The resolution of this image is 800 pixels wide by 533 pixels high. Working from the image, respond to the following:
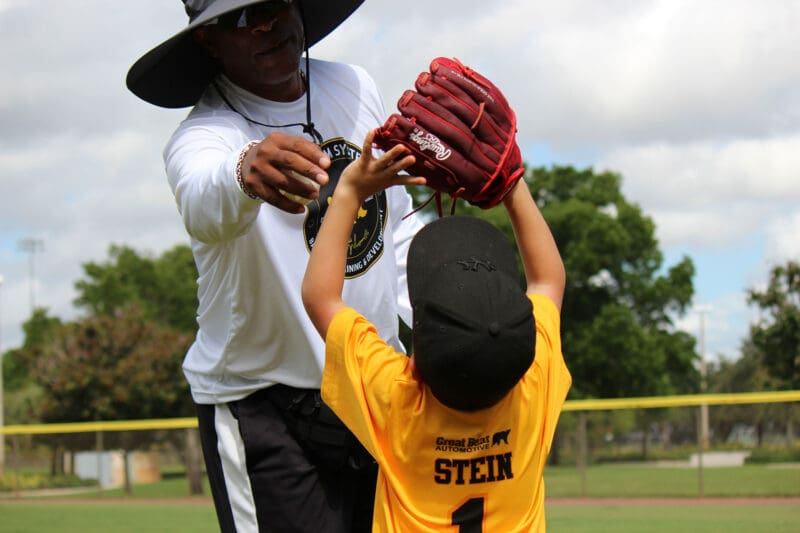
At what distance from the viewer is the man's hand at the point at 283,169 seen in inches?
94.8

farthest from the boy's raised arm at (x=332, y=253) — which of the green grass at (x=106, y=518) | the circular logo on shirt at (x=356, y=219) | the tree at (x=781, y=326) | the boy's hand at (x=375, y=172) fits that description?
the tree at (x=781, y=326)

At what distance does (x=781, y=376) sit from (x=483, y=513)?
112 ft

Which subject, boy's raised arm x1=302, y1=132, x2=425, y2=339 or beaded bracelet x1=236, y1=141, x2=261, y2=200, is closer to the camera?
beaded bracelet x1=236, y1=141, x2=261, y2=200

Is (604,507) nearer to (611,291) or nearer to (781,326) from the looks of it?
(781,326)

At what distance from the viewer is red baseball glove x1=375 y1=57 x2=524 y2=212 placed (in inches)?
104

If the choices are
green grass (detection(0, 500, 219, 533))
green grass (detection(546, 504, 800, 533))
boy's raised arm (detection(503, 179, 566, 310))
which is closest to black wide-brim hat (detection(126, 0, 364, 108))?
boy's raised arm (detection(503, 179, 566, 310))

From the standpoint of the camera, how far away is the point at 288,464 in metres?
3.23

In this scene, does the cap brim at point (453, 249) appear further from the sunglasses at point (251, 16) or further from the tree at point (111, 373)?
the tree at point (111, 373)

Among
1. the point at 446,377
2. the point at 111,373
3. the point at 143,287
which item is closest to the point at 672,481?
the point at 446,377

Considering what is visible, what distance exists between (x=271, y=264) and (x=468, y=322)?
78 cm

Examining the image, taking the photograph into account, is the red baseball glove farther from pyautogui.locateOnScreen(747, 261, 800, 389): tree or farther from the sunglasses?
pyautogui.locateOnScreen(747, 261, 800, 389): tree

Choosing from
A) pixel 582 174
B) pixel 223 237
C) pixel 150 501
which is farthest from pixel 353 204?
pixel 582 174

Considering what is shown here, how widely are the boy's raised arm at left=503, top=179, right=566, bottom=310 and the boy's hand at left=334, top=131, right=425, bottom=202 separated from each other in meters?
0.48

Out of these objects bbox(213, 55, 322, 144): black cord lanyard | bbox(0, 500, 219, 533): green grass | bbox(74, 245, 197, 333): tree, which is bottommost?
bbox(0, 500, 219, 533): green grass
